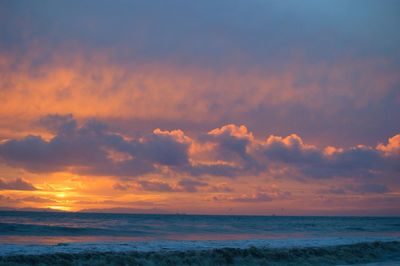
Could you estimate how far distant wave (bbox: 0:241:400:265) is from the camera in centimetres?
1900

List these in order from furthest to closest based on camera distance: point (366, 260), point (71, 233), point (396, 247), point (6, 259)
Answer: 1. point (71, 233)
2. point (396, 247)
3. point (366, 260)
4. point (6, 259)

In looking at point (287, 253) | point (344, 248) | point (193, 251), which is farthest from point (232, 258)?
point (344, 248)

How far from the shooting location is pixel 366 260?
26.0 meters

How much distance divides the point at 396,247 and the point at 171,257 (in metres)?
17.0

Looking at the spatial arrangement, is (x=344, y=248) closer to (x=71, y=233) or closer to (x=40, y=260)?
(x=40, y=260)

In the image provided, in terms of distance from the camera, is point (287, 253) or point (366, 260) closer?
point (287, 253)

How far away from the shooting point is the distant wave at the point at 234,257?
19.0m

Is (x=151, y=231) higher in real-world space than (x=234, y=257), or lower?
lower

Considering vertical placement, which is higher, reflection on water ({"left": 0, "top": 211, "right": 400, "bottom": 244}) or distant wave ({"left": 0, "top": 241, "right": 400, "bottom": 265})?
distant wave ({"left": 0, "top": 241, "right": 400, "bottom": 265})

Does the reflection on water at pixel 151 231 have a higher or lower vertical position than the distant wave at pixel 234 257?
lower

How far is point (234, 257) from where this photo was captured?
73.9 feet

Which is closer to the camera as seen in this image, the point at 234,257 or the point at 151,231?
the point at 234,257

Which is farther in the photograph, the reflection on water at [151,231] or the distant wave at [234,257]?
the reflection on water at [151,231]

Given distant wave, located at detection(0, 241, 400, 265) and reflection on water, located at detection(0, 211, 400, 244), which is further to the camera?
reflection on water, located at detection(0, 211, 400, 244)
